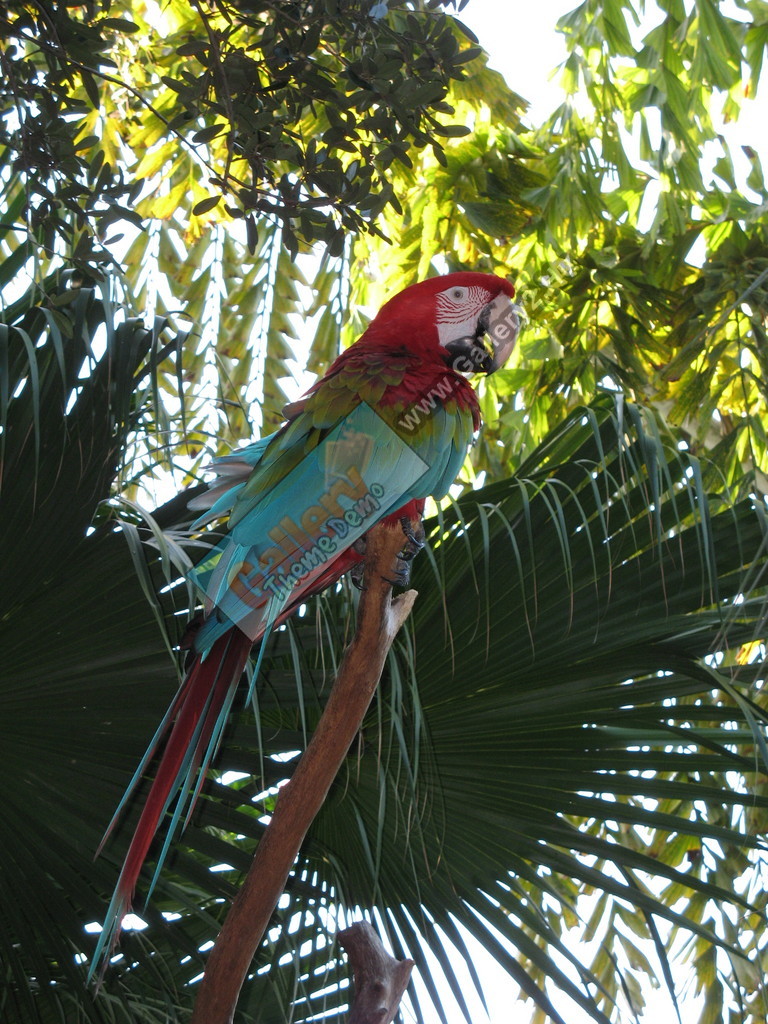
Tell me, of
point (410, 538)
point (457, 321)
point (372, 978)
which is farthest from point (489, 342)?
point (372, 978)

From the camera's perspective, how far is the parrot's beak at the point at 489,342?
171cm

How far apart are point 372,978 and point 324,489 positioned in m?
0.64

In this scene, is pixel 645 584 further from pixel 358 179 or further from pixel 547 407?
pixel 547 407

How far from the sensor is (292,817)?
1173 millimetres

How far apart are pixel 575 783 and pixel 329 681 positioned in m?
0.43

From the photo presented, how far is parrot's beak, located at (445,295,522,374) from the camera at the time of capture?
1.71 meters

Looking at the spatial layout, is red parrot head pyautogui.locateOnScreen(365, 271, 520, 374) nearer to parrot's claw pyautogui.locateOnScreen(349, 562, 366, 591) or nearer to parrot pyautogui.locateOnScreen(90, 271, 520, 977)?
parrot pyautogui.locateOnScreen(90, 271, 520, 977)

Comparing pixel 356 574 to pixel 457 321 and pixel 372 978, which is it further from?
pixel 372 978

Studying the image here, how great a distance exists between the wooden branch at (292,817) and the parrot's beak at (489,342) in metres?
0.63

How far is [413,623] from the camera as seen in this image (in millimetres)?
1648

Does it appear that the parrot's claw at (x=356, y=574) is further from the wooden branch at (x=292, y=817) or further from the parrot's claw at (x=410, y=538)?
the wooden branch at (x=292, y=817)

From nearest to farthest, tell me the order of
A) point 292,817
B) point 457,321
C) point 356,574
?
point 292,817 → point 356,574 → point 457,321

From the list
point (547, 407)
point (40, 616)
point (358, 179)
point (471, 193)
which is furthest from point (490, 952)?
point (471, 193)

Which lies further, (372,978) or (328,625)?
(328,625)
